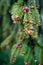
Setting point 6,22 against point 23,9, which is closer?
point 23,9

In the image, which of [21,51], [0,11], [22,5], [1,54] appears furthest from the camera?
[1,54]

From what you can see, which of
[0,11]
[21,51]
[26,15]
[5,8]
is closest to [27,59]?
[21,51]

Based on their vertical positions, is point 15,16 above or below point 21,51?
above

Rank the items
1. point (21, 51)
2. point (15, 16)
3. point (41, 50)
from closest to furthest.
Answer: point (15, 16)
point (21, 51)
point (41, 50)

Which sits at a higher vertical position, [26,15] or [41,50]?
[26,15]

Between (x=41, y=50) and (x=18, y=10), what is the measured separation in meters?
0.41

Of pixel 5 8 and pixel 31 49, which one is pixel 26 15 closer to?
pixel 31 49

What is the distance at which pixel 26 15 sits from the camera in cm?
131

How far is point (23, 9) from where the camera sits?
1344 millimetres

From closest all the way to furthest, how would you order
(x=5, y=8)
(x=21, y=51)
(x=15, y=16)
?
(x=15, y=16) → (x=21, y=51) → (x=5, y=8)

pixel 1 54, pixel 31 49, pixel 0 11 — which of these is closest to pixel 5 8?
pixel 0 11

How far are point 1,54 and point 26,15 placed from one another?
2775 mm

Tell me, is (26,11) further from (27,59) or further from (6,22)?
(6,22)

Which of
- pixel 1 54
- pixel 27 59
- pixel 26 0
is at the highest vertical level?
pixel 26 0
